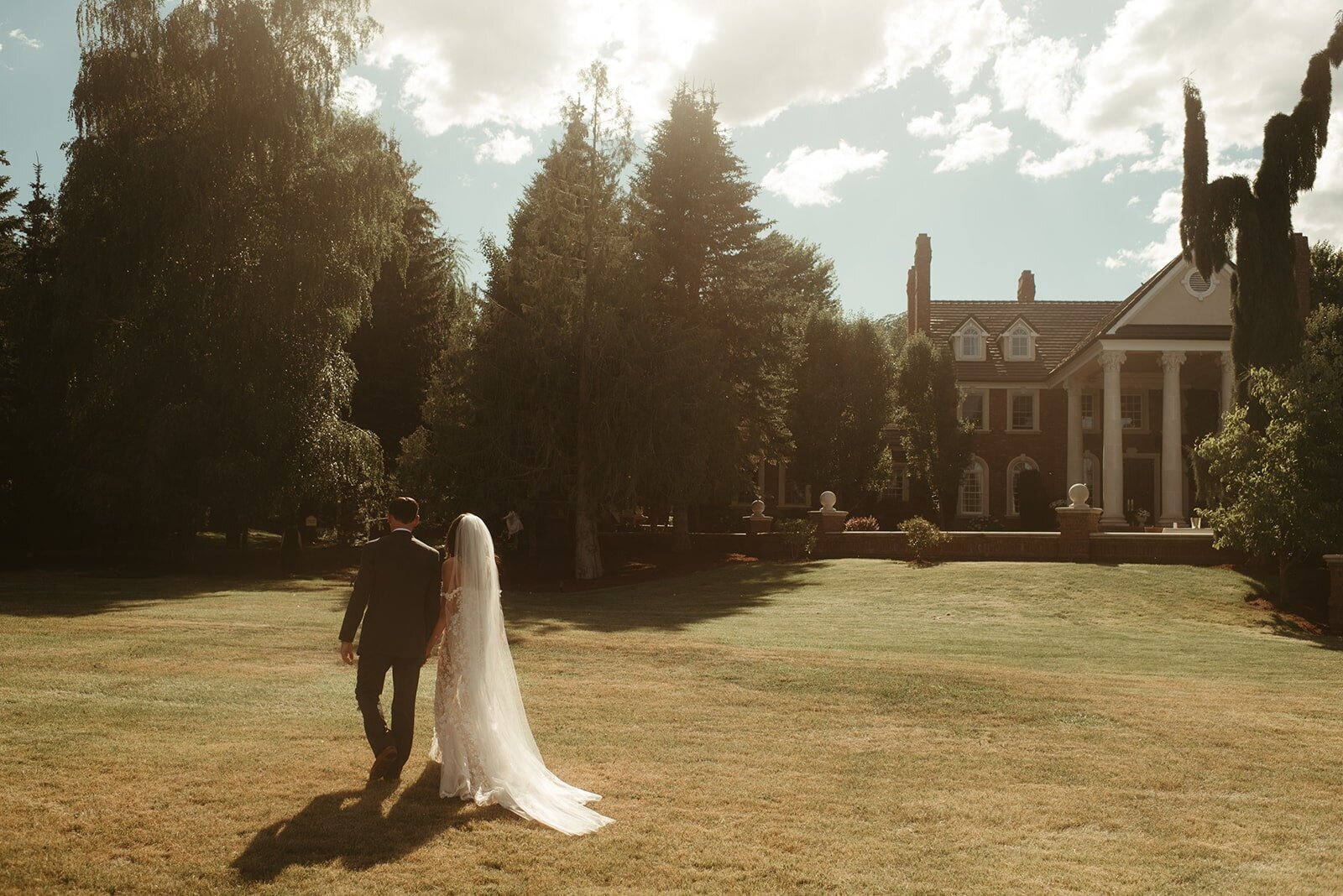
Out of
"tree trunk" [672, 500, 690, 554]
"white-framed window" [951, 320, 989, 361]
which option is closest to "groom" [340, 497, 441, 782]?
"tree trunk" [672, 500, 690, 554]

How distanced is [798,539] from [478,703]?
24.6 metres

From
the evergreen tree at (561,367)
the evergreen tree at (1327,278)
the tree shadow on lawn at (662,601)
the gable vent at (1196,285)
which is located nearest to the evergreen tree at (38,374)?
the evergreen tree at (561,367)

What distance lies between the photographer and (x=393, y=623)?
302 inches

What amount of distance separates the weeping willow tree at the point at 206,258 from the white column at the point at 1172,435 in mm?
26877

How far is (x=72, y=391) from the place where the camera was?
26469 mm

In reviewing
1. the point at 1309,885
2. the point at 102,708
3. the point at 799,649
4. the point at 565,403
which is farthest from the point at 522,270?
the point at 1309,885

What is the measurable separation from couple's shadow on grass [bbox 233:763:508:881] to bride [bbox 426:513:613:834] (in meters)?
0.21

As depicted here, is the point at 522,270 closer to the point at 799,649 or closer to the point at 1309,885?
the point at 799,649

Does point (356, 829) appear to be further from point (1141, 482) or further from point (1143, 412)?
point (1143, 412)

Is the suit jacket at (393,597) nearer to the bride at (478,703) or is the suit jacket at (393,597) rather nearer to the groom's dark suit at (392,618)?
the groom's dark suit at (392,618)

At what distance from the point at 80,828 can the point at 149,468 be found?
21.5 m

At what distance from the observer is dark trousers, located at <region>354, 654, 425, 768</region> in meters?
7.66

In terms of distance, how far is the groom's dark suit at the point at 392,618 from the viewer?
766 cm

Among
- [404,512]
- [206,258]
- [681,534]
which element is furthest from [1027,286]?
[404,512]
